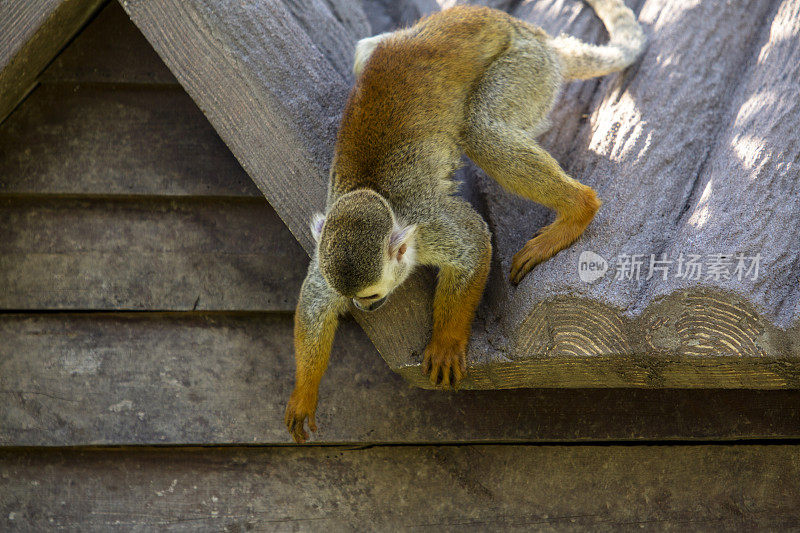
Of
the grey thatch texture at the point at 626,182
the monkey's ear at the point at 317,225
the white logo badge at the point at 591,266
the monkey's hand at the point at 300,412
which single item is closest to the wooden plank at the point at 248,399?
the monkey's hand at the point at 300,412

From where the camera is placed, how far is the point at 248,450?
2379 millimetres

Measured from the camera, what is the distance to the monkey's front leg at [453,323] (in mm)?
1820

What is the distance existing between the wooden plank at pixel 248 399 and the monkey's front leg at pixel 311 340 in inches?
11.2

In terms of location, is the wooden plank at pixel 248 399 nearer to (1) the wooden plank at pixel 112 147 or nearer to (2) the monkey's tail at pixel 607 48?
(1) the wooden plank at pixel 112 147

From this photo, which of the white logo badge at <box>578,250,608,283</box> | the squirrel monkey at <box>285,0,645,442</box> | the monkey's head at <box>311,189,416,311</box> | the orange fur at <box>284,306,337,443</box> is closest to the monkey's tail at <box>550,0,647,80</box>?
the squirrel monkey at <box>285,0,645,442</box>

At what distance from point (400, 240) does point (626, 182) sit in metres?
0.66

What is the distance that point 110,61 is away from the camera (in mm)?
2463

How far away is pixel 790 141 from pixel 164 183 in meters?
1.99

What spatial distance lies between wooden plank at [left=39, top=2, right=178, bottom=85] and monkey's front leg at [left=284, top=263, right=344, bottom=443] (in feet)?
3.46

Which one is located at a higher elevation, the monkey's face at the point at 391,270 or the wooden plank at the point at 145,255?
the monkey's face at the point at 391,270

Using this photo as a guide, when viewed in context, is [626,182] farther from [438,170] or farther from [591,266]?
[438,170]

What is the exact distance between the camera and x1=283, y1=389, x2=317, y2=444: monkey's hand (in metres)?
2.06

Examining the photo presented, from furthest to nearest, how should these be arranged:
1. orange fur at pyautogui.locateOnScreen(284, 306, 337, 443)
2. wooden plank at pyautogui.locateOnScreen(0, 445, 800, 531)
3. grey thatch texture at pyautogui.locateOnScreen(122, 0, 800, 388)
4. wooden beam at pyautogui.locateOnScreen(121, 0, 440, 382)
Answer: wooden plank at pyautogui.locateOnScreen(0, 445, 800, 531) → orange fur at pyautogui.locateOnScreen(284, 306, 337, 443) → wooden beam at pyautogui.locateOnScreen(121, 0, 440, 382) → grey thatch texture at pyautogui.locateOnScreen(122, 0, 800, 388)

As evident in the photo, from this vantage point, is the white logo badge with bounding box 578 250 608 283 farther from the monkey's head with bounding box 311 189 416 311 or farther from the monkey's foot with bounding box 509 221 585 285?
the monkey's head with bounding box 311 189 416 311
